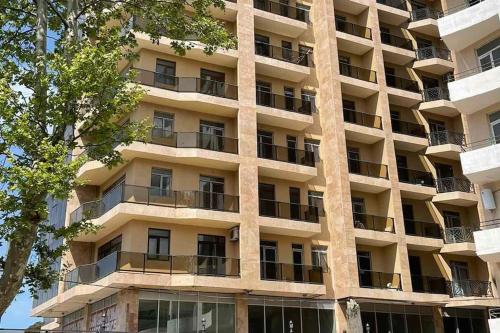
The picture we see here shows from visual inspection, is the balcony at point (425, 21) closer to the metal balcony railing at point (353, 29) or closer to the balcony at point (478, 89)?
the metal balcony railing at point (353, 29)

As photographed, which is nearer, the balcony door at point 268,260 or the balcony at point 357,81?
the balcony door at point 268,260

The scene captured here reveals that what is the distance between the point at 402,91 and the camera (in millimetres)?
36438

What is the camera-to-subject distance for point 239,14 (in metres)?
32.7

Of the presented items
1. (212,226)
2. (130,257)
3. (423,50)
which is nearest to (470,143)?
(212,226)

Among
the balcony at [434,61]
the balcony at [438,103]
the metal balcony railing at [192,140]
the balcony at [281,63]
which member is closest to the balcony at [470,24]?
the balcony at [281,63]

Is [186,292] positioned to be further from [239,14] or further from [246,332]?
[239,14]

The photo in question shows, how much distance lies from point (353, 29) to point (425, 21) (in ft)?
18.0

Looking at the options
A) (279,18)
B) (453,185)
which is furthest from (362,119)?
(279,18)

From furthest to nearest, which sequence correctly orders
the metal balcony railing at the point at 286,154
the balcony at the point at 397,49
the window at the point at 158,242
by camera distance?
the balcony at the point at 397,49, the metal balcony railing at the point at 286,154, the window at the point at 158,242

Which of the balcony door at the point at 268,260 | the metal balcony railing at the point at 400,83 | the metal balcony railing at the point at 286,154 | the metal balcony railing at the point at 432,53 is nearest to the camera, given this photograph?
the balcony door at the point at 268,260

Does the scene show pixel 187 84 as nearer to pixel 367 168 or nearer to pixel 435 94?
pixel 367 168

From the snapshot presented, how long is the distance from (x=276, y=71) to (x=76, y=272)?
50.8 feet

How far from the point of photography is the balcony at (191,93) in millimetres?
28953

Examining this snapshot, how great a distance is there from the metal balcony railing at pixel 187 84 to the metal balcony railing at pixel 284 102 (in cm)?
188
